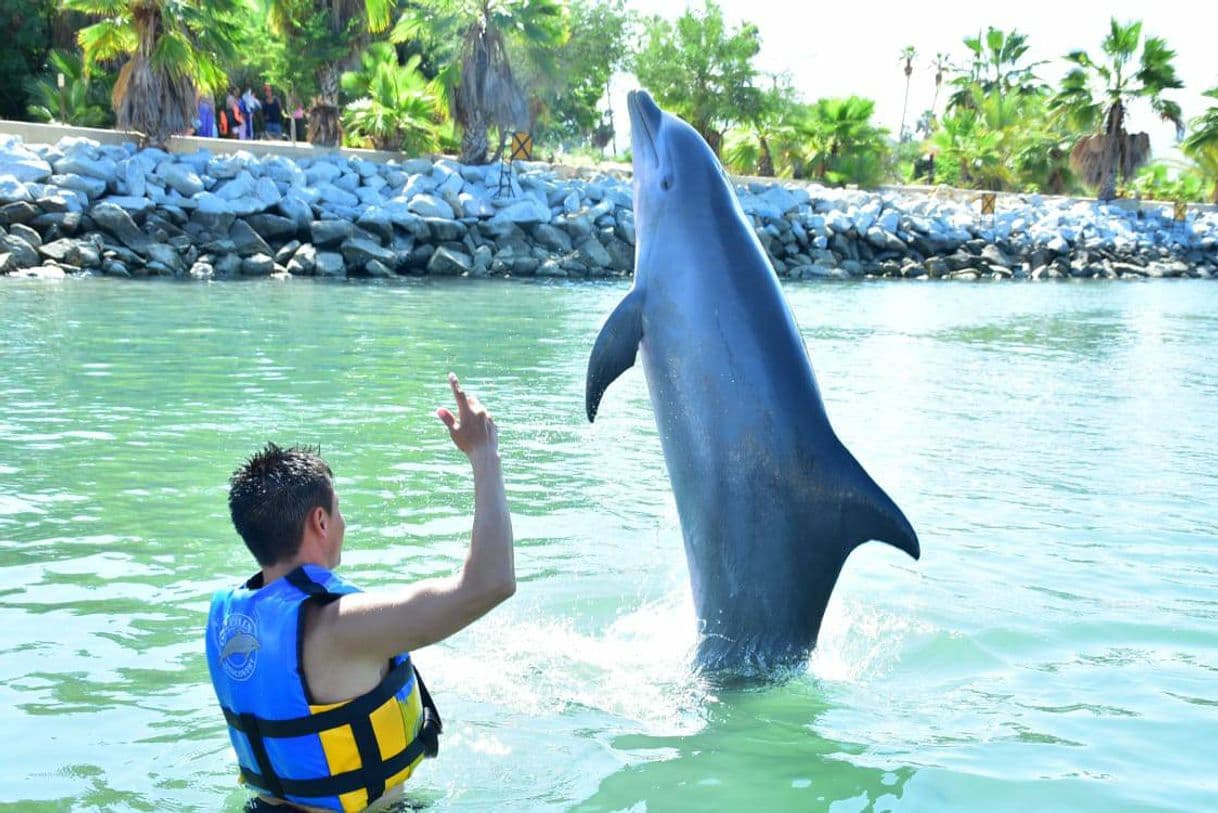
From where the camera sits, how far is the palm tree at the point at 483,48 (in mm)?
30062

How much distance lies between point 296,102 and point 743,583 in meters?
33.5

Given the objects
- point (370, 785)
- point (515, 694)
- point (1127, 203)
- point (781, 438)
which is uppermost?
point (1127, 203)

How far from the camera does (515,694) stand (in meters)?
4.88

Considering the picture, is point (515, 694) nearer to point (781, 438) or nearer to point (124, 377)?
point (781, 438)

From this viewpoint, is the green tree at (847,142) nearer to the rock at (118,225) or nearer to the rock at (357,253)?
the rock at (357,253)

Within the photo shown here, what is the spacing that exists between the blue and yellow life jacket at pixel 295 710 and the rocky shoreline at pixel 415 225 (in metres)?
19.2

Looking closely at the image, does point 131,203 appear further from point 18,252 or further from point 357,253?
point 357,253

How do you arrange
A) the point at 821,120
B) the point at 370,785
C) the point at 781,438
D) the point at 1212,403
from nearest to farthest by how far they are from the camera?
the point at 370,785
the point at 781,438
the point at 1212,403
the point at 821,120

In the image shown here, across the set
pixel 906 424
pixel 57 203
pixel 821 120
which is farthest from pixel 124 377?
pixel 821 120

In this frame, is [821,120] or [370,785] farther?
[821,120]

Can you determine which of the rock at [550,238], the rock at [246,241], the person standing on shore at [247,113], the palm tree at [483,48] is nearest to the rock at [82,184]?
the rock at [246,241]

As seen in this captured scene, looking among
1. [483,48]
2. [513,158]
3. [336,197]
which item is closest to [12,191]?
[336,197]

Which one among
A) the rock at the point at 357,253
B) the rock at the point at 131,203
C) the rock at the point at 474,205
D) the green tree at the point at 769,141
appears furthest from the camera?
the green tree at the point at 769,141

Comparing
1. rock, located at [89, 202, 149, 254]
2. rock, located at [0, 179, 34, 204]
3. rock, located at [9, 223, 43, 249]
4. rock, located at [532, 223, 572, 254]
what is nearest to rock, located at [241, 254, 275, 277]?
rock, located at [89, 202, 149, 254]
